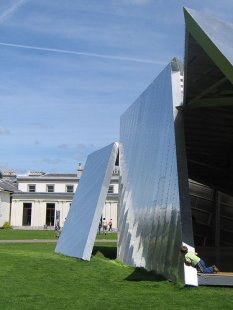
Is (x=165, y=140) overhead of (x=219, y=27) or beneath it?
beneath

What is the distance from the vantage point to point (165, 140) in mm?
14617

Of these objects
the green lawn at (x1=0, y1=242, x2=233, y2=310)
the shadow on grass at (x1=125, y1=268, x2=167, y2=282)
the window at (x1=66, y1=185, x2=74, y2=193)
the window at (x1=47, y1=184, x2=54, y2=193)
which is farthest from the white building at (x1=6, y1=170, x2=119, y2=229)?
the shadow on grass at (x1=125, y1=268, x2=167, y2=282)

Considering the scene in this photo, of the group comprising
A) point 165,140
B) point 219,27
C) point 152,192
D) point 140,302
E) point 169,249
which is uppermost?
point 219,27

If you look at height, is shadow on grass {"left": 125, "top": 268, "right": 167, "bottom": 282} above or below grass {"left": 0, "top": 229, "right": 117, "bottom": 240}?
below

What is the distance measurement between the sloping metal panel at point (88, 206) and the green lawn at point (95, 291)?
9.63ft

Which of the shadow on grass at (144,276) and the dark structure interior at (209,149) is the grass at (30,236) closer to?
the dark structure interior at (209,149)

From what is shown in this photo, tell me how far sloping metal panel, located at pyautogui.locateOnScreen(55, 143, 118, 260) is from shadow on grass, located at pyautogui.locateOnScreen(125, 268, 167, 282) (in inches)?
168

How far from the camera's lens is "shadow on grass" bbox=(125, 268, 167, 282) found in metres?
12.7

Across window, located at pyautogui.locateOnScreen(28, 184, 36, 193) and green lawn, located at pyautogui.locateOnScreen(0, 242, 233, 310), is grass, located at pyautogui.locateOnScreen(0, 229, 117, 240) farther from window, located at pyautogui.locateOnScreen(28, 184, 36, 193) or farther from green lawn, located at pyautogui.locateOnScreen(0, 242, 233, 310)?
window, located at pyautogui.locateOnScreen(28, 184, 36, 193)

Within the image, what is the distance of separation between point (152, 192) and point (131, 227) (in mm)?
2756

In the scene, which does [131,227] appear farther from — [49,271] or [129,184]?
[49,271]

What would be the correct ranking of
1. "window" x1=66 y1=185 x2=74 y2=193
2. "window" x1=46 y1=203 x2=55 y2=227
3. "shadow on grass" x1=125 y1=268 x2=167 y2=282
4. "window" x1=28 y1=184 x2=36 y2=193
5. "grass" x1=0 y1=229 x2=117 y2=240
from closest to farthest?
"shadow on grass" x1=125 y1=268 x2=167 y2=282, "grass" x1=0 y1=229 x2=117 y2=240, "window" x1=46 y1=203 x2=55 y2=227, "window" x1=66 y1=185 x2=74 y2=193, "window" x1=28 y1=184 x2=36 y2=193

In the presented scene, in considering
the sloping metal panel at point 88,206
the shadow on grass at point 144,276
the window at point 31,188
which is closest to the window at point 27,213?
the window at point 31,188

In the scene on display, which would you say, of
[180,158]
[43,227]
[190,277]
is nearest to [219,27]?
[180,158]
